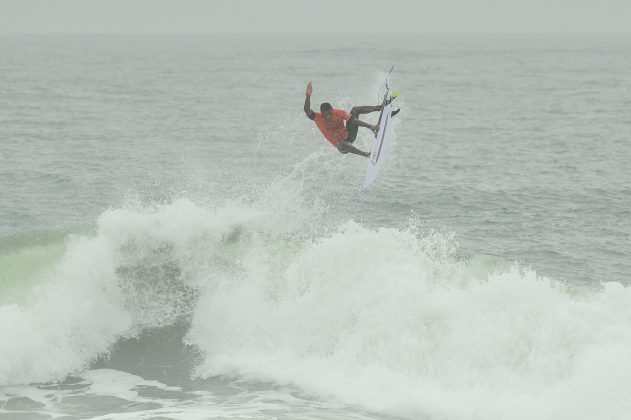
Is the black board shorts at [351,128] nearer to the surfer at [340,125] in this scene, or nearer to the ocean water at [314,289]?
the surfer at [340,125]

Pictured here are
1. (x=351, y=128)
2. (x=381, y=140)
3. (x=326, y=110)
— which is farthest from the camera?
(x=381, y=140)

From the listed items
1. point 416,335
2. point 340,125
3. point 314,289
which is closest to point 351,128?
point 340,125

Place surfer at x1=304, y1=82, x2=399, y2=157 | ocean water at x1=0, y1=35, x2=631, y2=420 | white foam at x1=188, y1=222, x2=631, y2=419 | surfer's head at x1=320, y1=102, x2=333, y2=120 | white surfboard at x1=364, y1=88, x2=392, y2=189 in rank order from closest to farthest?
white foam at x1=188, y1=222, x2=631, y2=419, ocean water at x1=0, y1=35, x2=631, y2=420, surfer's head at x1=320, y1=102, x2=333, y2=120, surfer at x1=304, y1=82, x2=399, y2=157, white surfboard at x1=364, y1=88, x2=392, y2=189

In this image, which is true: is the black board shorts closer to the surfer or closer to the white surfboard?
the surfer

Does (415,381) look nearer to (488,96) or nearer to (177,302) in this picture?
(177,302)

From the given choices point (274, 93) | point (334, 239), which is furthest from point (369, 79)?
point (334, 239)

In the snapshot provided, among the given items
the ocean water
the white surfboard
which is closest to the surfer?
the white surfboard

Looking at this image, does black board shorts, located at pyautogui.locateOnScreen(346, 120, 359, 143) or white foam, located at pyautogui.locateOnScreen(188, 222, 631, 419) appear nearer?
white foam, located at pyautogui.locateOnScreen(188, 222, 631, 419)

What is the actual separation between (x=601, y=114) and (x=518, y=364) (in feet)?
123

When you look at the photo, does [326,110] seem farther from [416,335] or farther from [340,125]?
[416,335]

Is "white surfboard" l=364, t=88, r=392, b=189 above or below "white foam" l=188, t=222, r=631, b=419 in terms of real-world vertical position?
above

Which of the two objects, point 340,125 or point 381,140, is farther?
point 381,140

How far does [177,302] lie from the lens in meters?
17.9

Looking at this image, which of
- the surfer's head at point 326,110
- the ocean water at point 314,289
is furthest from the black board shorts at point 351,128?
the ocean water at point 314,289
